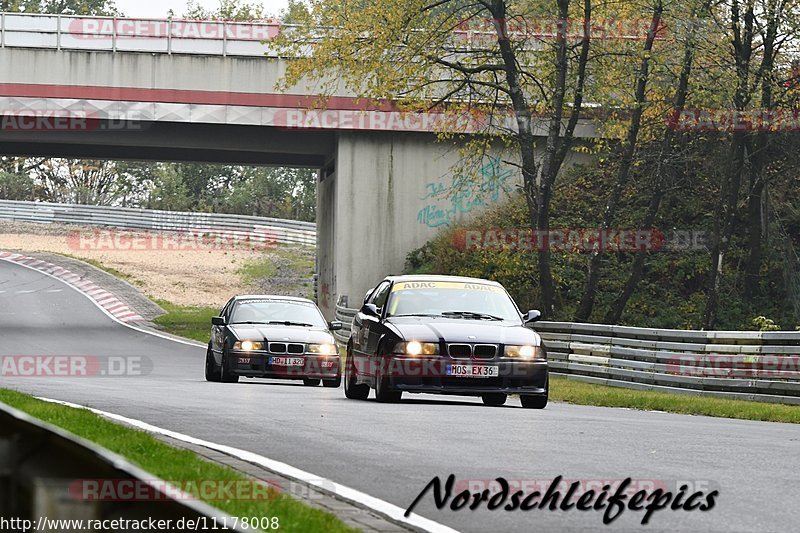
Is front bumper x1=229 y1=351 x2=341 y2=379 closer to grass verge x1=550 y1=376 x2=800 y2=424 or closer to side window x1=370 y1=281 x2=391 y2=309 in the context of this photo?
side window x1=370 y1=281 x2=391 y2=309

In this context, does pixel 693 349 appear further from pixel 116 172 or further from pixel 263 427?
pixel 116 172

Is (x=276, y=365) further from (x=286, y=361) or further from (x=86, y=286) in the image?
(x=86, y=286)

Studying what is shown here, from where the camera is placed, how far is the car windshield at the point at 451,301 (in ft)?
Answer: 54.4

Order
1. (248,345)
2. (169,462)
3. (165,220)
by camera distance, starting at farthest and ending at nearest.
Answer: (165,220) < (248,345) < (169,462)

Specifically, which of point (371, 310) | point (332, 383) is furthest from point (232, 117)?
point (371, 310)

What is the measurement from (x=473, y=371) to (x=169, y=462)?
7.14m

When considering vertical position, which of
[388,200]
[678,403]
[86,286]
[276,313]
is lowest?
[86,286]

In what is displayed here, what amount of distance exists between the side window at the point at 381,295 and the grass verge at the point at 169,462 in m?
4.77

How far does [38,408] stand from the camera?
500 inches

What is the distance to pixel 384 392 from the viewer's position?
52.5ft

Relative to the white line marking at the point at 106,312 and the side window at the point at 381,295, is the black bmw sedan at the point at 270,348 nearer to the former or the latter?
the side window at the point at 381,295

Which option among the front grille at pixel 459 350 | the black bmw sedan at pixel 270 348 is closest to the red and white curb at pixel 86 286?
the black bmw sedan at pixel 270 348

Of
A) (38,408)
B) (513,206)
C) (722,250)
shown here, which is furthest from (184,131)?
(38,408)

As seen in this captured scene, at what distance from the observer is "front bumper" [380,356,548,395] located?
1546 cm
